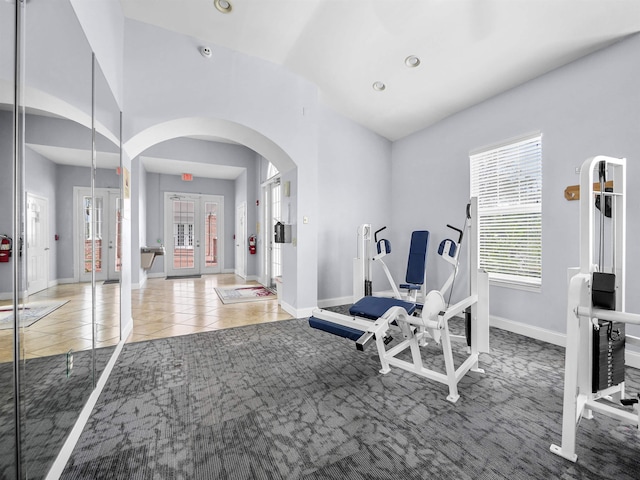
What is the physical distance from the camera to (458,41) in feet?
9.77

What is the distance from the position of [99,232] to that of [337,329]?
74.3 inches

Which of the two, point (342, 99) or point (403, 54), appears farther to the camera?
point (342, 99)

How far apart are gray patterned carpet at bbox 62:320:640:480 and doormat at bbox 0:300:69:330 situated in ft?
2.67

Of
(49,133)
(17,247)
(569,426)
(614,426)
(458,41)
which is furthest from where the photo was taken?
(458,41)

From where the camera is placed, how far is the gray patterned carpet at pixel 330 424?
4.91ft

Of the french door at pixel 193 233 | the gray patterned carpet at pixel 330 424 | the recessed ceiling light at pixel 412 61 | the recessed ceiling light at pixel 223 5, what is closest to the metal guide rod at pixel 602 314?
the gray patterned carpet at pixel 330 424

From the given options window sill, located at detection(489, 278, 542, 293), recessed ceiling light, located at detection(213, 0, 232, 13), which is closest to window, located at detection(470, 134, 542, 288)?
window sill, located at detection(489, 278, 542, 293)

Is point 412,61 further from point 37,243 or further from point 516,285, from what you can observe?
point 37,243

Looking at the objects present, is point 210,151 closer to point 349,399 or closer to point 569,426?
point 349,399

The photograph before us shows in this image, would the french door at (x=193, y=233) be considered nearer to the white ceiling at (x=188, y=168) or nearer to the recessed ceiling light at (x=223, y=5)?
the white ceiling at (x=188, y=168)

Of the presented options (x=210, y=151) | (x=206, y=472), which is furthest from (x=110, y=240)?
(x=210, y=151)

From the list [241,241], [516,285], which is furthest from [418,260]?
[241,241]

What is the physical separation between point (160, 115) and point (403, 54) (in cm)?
278

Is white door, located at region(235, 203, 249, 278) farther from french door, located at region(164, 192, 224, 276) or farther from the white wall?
the white wall
